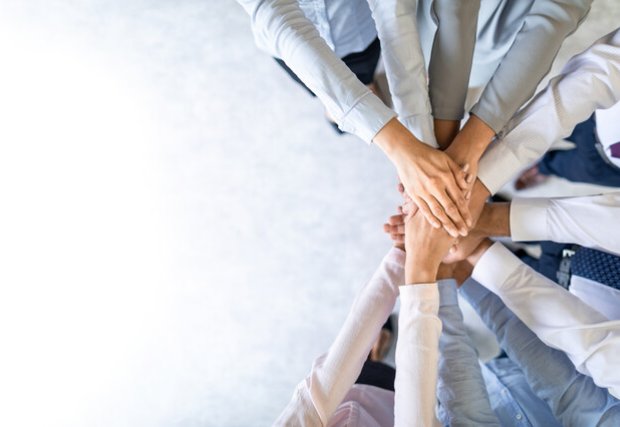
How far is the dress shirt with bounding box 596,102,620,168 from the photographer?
3.67ft

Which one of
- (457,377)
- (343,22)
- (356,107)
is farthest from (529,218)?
(343,22)

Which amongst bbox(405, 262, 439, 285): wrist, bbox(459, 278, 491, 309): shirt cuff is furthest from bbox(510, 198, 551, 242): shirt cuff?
bbox(405, 262, 439, 285): wrist

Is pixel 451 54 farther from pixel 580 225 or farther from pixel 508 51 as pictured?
pixel 580 225

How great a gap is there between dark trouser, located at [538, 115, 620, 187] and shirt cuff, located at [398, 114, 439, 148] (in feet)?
1.67

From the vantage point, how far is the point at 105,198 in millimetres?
1660

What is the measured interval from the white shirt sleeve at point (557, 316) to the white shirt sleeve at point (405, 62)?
0.32m

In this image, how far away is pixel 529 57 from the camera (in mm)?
928

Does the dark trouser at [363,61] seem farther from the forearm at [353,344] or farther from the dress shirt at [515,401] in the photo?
the dress shirt at [515,401]

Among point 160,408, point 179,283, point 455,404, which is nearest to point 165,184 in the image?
point 179,283

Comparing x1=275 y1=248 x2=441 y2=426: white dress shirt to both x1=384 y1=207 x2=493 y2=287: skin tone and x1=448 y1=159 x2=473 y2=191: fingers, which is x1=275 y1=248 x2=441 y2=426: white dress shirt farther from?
x1=448 y1=159 x2=473 y2=191: fingers

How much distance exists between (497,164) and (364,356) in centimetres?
47

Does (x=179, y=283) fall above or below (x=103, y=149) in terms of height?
below

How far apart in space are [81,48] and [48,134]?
1.01ft

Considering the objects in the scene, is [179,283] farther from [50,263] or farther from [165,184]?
[50,263]
